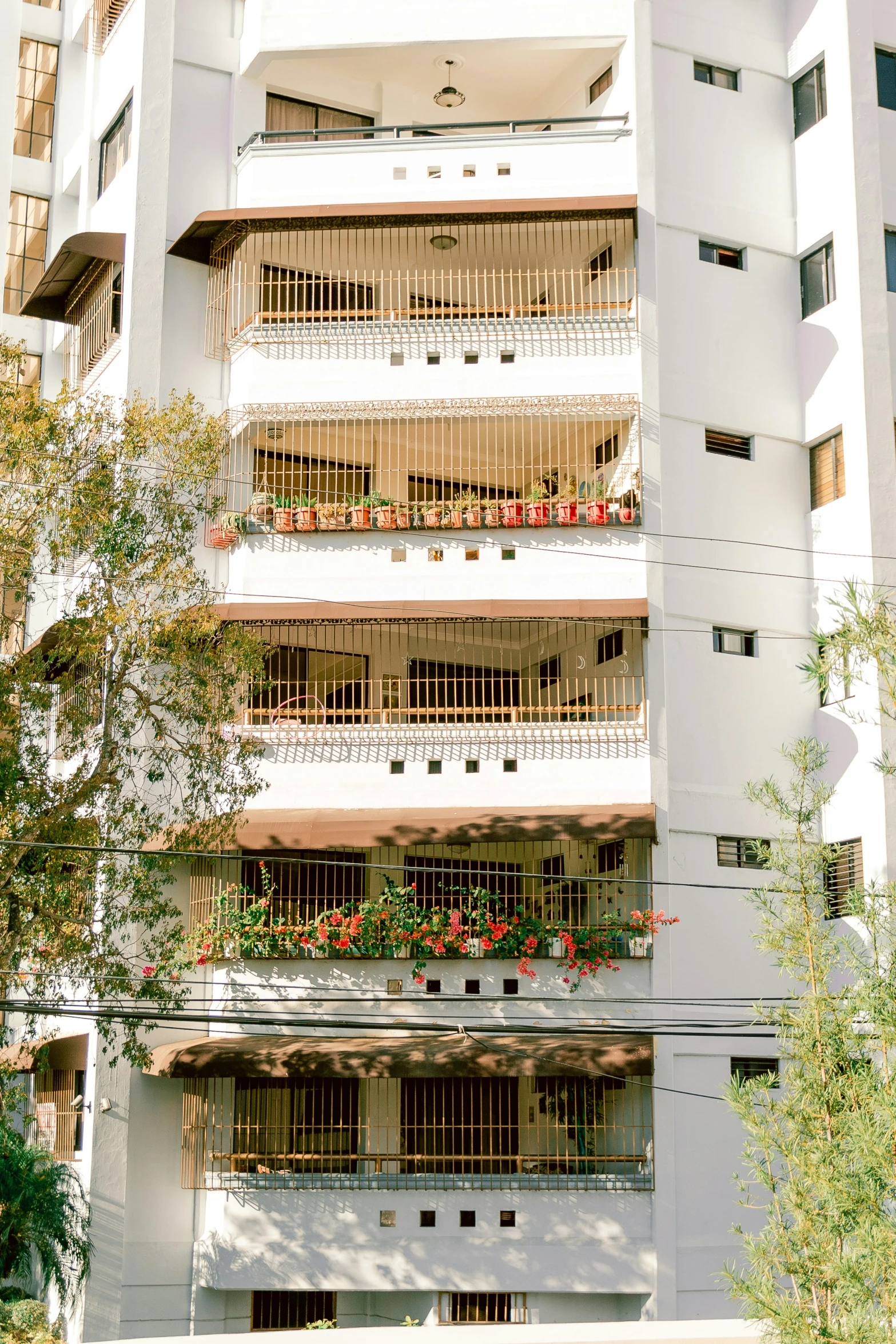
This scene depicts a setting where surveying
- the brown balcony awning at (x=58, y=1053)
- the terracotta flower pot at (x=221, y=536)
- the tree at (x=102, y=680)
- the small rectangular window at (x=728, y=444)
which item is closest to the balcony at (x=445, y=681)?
the terracotta flower pot at (x=221, y=536)

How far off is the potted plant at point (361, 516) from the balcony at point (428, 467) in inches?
0.7

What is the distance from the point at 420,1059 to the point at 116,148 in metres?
16.8

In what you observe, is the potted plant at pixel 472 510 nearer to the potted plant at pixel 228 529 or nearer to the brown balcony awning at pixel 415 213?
the potted plant at pixel 228 529

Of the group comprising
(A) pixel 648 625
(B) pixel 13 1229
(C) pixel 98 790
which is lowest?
(B) pixel 13 1229

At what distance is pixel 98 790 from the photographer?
18.7m

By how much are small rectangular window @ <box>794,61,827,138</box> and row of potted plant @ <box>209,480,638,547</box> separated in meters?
7.31

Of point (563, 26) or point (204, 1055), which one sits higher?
point (563, 26)

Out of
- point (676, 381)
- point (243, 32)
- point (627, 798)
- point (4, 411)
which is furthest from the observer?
point (243, 32)

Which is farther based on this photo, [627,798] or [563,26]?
[563,26]

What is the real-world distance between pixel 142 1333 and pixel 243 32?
20.4m

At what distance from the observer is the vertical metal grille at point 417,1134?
20750 millimetres

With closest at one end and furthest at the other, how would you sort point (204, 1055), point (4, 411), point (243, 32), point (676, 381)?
point (4, 411)
point (204, 1055)
point (676, 381)
point (243, 32)

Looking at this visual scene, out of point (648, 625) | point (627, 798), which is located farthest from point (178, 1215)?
point (648, 625)

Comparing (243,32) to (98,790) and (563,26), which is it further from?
(98,790)
